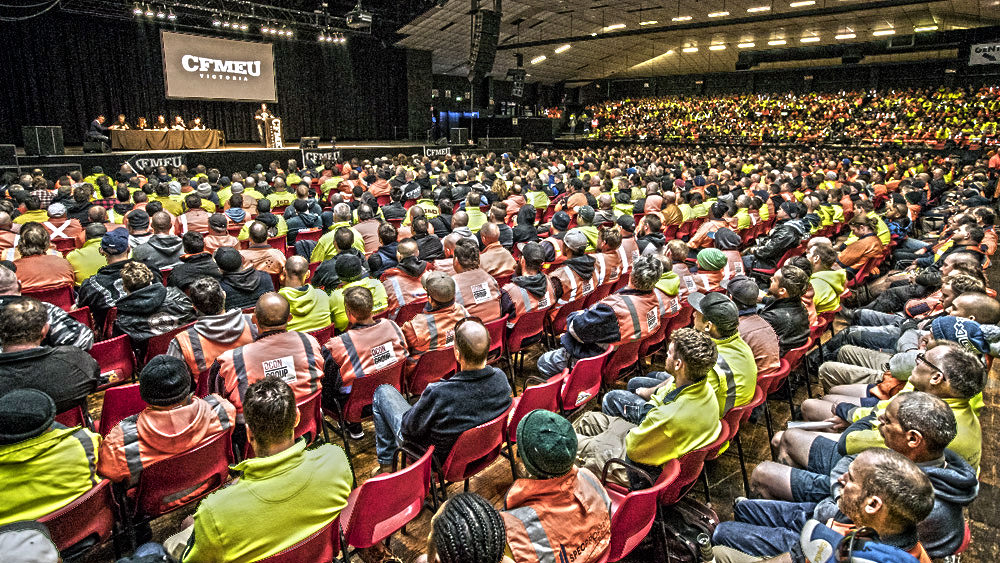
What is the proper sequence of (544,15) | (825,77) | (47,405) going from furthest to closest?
(825,77) < (544,15) < (47,405)

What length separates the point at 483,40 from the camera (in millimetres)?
14438

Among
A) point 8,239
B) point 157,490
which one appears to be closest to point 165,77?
point 8,239

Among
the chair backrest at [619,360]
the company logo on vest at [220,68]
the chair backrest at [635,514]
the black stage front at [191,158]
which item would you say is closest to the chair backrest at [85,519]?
the chair backrest at [635,514]

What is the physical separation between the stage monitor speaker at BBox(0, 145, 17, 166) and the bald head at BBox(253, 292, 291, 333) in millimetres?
11663

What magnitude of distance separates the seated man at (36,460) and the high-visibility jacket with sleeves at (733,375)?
2798 millimetres

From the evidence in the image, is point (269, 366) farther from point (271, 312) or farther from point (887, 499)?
point (887, 499)

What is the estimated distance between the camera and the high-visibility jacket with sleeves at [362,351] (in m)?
3.12

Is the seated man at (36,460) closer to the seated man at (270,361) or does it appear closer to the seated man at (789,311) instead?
the seated man at (270,361)

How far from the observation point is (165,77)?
1539cm

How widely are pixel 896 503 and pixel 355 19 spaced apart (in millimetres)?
15764

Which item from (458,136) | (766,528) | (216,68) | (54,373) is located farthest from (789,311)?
(216,68)

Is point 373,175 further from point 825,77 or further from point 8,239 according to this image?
point 825,77

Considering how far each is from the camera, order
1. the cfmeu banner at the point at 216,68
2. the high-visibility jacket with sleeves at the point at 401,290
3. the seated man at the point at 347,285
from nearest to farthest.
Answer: the seated man at the point at 347,285 < the high-visibility jacket with sleeves at the point at 401,290 < the cfmeu banner at the point at 216,68

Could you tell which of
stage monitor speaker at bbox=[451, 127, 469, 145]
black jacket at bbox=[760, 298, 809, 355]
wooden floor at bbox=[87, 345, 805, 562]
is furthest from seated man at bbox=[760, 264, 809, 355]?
stage monitor speaker at bbox=[451, 127, 469, 145]
